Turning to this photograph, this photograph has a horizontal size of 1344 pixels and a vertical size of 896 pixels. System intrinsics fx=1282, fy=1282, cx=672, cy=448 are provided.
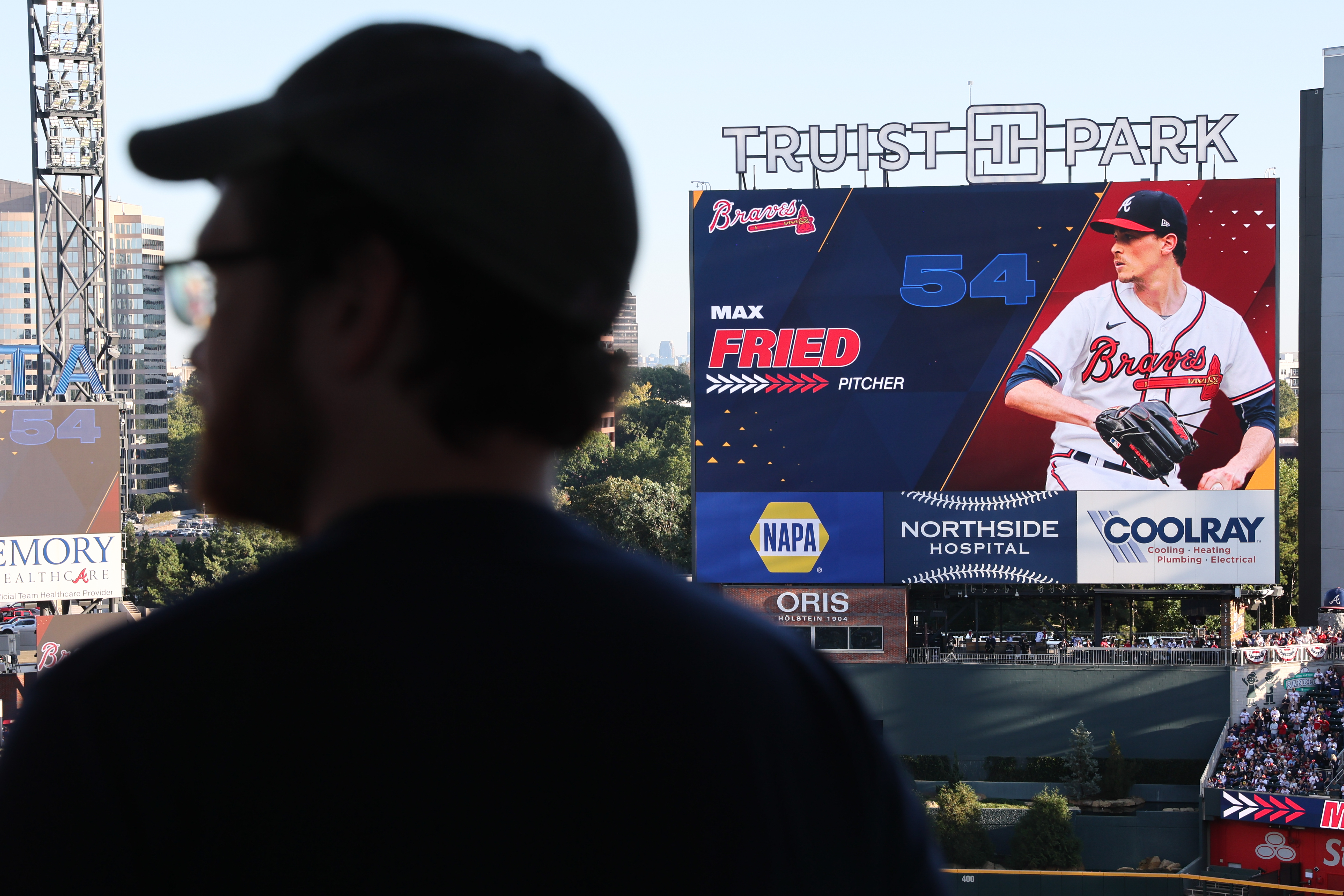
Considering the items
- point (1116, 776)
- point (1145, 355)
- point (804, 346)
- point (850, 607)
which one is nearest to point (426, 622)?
point (1116, 776)

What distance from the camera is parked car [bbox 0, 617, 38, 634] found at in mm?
30422

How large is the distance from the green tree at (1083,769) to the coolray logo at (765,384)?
9169 mm

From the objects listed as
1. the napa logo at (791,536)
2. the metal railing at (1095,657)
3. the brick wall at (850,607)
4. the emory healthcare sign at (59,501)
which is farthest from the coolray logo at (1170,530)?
the emory healthcare sign at (59,501)

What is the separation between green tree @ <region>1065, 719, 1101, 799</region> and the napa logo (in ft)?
21.3

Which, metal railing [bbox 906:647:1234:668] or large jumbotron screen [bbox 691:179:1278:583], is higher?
large jumbotron screen [bbox 691:179:1278:583]

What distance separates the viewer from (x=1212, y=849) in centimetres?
2339

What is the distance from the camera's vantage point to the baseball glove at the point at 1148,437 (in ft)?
90.1

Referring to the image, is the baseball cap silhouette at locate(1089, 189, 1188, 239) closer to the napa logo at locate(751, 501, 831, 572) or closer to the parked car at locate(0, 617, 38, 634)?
the napa logo at locate(751, 501, 831, 572)

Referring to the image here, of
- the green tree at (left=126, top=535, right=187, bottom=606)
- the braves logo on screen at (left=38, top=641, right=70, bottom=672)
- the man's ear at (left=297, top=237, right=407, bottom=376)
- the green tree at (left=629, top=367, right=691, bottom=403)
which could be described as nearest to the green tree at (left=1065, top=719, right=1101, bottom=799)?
the braves logo on screen at (left=38, top=641, right=70, bottom=672)

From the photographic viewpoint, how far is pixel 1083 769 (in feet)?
85.9

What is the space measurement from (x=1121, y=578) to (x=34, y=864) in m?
28.9

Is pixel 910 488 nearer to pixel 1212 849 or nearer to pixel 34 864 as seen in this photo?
pixel 1212 849

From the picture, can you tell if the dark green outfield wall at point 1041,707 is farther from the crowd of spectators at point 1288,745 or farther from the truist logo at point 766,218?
the truist logo at point 766,218

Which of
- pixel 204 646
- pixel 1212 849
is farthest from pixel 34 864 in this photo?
pixel 1212 849
